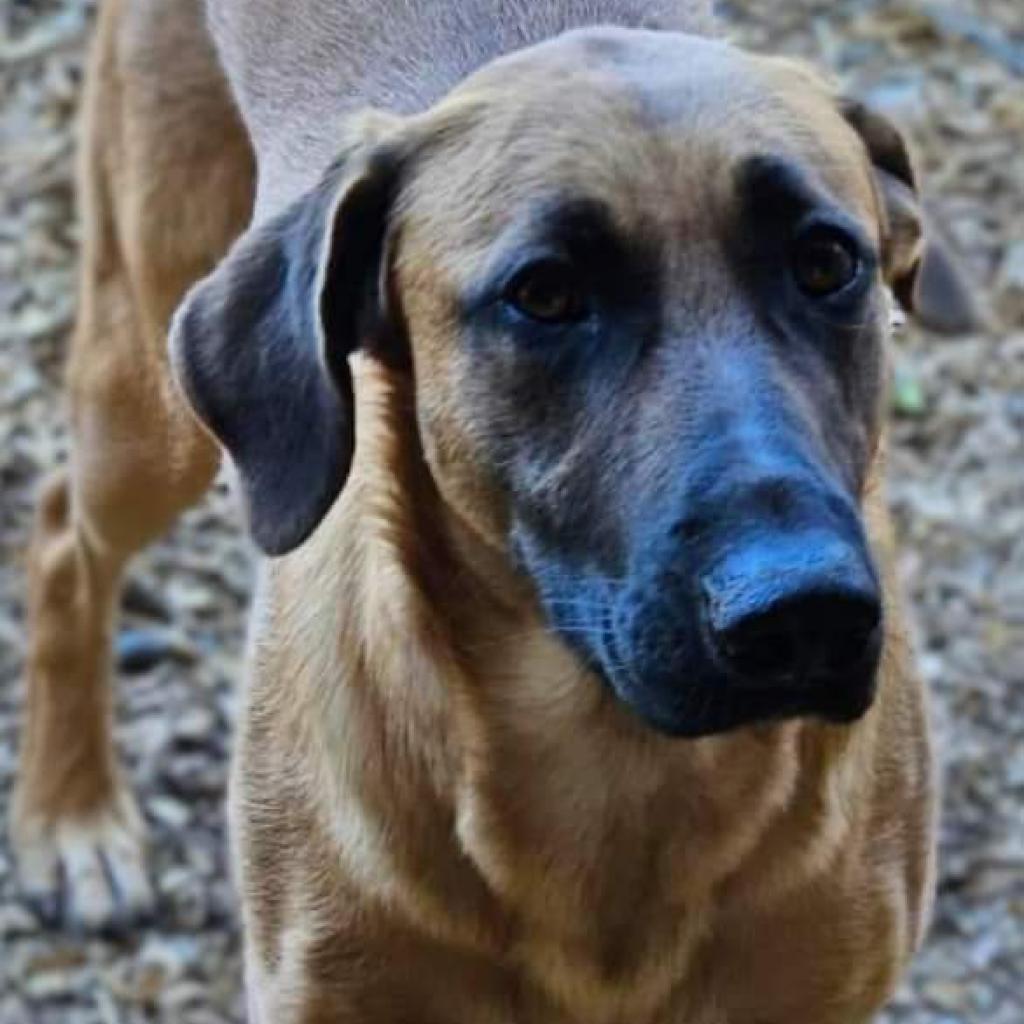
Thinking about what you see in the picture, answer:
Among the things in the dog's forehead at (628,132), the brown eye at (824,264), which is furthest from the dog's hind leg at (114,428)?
the brown eye at (824,264)

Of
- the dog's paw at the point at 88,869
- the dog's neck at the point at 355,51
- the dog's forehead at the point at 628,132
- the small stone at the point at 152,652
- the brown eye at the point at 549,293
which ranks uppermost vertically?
the dog's forehead at the point at 628,132

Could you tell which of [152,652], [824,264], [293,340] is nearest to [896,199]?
[824,264]

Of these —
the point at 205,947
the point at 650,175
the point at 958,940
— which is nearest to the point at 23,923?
the point at 205,947

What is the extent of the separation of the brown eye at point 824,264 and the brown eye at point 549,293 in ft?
0.81

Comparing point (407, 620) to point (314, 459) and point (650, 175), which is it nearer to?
point (314, 459)

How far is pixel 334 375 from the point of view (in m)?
3.46

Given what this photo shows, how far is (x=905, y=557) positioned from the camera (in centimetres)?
574

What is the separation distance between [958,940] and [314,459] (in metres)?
2.04

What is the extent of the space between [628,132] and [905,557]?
2.57 m

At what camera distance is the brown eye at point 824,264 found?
3283 millimetres

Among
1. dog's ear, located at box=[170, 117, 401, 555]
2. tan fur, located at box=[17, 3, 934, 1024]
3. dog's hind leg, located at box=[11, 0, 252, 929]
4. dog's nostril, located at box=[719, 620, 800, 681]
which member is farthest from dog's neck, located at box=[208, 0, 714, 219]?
dog's nostril, located at box=[719, 620, 800, 681]

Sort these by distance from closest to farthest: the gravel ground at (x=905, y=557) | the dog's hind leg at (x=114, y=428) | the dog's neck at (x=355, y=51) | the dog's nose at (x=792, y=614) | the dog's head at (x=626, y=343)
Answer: the dog's nose at (x=792, y=614)
the dog's head at (x=626, y=343)
the dog's neck at (x=355, y=51)
the dog's hind leg at (x=114, y=428)
the gravel ground at (x=905, y=557)

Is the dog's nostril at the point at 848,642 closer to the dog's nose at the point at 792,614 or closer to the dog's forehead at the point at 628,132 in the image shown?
the dog's nose at the point at 792,614

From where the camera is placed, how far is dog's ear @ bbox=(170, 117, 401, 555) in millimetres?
3463
